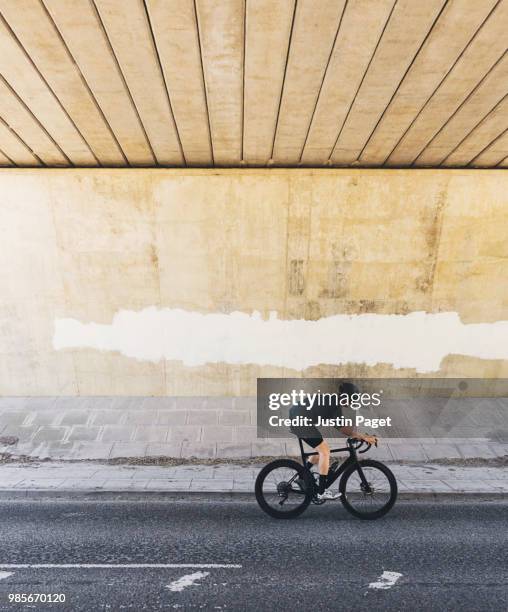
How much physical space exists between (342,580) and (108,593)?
2376mm

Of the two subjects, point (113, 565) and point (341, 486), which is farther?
point (341, 486)

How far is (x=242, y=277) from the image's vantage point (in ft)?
29.1

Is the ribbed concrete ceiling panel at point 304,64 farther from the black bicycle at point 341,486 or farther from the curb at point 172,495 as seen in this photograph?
the curb at point 172,495

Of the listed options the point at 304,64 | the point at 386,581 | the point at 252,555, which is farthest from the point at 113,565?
the point at 304,64

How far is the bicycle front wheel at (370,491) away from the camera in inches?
218

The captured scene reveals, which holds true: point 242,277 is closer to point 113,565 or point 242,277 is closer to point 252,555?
point 252,555

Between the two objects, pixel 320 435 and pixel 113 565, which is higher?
pixel 320 435

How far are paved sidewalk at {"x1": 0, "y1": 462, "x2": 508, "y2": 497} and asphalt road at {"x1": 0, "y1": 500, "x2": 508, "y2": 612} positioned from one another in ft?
1.19

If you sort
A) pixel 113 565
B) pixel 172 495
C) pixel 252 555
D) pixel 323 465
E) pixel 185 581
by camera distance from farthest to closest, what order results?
pixel 172 495 → pixel 323 465 → pixel 252 555 → pixel 113 565 → pixel 185 581

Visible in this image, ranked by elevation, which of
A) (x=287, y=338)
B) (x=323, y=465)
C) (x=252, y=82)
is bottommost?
(x=323, y=465)

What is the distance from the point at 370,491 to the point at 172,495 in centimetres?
283

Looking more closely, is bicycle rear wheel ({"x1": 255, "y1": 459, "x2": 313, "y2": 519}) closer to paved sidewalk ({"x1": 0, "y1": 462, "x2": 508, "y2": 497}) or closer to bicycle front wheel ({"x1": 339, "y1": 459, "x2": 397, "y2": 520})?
bicycle front wheel ({"x1": 339, "y1": 459, "x2": 397, "y2": 520})

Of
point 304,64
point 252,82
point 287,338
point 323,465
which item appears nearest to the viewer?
point 304,64

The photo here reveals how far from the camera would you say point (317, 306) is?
9.05 m
